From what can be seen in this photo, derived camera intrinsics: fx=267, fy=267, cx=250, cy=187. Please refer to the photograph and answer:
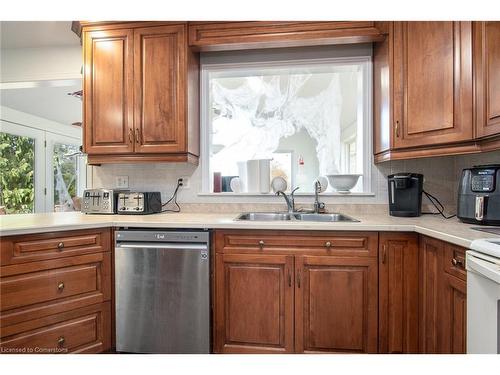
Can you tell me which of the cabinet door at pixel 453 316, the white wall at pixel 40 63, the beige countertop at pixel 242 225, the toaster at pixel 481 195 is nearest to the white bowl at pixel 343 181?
the beige countertop at pixel 242 225

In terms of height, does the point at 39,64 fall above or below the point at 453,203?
above

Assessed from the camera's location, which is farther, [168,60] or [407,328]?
[168,60]

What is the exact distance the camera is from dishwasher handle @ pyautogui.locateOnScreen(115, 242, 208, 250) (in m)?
1.57

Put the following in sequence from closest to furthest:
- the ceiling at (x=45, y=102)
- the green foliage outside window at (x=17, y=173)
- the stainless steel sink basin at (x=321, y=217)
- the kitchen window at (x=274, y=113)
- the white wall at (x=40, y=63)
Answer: the stainless steel sink basin at (x=321, y=217)
the kitchen window at (x=274, y=113)
the white wall at (x=40, y=63)
the ceiling at (x=45, y=102)
the green foliage outside window at (x=17, y=173)

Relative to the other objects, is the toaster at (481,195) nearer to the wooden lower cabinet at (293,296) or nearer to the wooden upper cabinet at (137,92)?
the wooden lower cabinet at (293,296)

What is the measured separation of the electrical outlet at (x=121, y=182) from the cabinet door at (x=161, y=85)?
505 millimetres

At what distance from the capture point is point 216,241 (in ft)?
5.19

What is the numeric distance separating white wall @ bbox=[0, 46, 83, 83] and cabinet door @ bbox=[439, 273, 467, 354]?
3.13 metres

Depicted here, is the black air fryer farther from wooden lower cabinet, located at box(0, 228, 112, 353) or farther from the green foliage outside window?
the green foliage outside window

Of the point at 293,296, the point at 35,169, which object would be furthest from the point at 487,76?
the point at 35,169

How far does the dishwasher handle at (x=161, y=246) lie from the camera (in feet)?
5.15

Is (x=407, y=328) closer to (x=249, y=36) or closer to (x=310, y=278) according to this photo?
(x=310, y=278)
